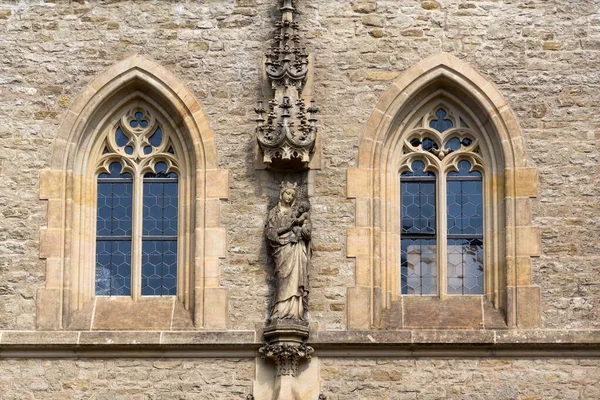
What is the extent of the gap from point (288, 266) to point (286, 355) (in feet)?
3.45

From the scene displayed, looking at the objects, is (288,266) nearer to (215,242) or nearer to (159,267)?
(215,242)

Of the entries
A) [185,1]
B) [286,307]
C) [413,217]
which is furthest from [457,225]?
[185,1]

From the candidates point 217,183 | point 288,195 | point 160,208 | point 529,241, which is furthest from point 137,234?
point 529,241

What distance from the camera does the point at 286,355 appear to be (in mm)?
23516

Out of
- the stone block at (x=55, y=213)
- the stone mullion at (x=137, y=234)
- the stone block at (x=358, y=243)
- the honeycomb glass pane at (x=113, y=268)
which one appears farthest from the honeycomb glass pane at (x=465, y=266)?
the stone block at (x=55, y=213)

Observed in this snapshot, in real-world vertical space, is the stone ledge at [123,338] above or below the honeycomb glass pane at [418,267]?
below

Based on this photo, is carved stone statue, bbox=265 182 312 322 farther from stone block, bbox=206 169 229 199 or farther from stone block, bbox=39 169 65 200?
stone block, bbox=39 169 65 200

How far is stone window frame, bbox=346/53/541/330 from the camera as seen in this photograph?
24062mm

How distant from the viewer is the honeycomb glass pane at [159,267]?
24.6 m

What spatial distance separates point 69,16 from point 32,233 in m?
2.76

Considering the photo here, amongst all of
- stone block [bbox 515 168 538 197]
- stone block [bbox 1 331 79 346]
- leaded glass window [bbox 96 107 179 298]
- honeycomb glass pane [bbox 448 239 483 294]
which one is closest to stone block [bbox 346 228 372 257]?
honeycomb glass pane [bbox 448 239 483 294]

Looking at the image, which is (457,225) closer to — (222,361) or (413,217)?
(413,217)

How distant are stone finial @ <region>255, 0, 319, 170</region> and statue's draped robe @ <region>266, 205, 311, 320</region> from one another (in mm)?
676

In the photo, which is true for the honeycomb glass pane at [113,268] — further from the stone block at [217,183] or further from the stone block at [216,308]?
the stone block at [217,183]
